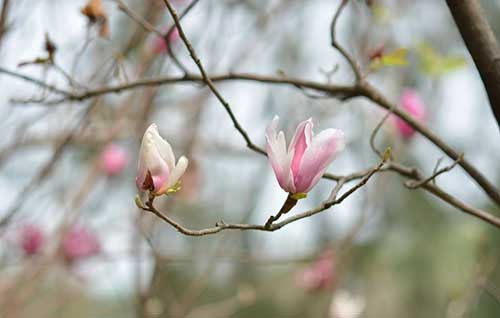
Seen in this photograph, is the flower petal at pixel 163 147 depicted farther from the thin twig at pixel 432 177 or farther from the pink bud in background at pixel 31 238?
the pink bud in background at pixel 31 238

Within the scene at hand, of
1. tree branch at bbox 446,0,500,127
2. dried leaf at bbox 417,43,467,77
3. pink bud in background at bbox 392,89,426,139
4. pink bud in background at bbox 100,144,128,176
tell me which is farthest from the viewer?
pink bud in background at bbox 100,144,128,176

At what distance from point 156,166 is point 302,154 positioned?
0.13 meters

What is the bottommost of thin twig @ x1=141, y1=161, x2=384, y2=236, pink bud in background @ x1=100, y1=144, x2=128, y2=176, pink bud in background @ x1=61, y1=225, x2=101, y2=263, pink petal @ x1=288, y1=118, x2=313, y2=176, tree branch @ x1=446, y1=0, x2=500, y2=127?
thin twig @ x1=141, y1=161, x2=384, y2=236

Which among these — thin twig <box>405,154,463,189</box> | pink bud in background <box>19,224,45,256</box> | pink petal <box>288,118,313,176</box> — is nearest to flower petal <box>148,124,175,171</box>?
pink petal <box>288,118,313,176</box>

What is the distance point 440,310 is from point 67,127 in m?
2.73

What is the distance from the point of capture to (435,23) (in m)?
3.55

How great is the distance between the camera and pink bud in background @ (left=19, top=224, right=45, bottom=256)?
160cm

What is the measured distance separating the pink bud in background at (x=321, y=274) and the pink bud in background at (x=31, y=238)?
2.50 feet

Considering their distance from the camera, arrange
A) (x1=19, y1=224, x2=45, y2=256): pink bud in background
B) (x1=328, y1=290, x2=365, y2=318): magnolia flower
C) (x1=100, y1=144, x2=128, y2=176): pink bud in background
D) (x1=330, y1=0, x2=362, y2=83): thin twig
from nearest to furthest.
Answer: (x1=330, y1=0, x2=362, y2=83): thin twig → (x1=19, y1=224, x2=45, y2=256): pink bud in background → (x1=100, y1=144, x2=128, y2=176): pink bud in background → (x1=328, y1=290, x2=365, y2=318): magnolia flower

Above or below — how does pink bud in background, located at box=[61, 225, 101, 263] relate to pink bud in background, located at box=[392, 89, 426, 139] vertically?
above

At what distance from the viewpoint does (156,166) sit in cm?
60

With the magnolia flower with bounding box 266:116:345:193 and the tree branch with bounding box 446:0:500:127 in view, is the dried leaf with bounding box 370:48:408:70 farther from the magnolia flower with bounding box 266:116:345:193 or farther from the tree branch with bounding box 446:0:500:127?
the magnolia flower with bounding box 266:116:345:193

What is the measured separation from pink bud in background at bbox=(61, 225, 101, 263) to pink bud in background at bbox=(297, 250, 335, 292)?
2.06 ft

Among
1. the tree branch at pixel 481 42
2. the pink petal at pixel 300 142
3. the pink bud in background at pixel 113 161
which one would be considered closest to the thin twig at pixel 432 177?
the tree branch at pixel 481 42
